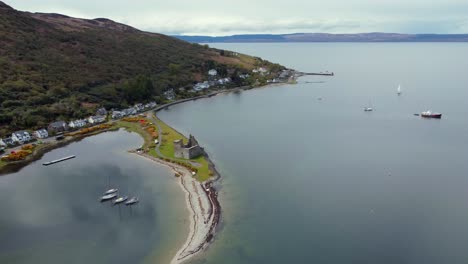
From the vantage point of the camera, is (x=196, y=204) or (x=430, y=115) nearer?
(x=196, y=204)

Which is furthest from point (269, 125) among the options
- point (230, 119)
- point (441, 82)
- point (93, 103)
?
point (441, 82)

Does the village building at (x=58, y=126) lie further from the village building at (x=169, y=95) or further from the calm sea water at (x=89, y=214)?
the village building at (x=169, y=95)

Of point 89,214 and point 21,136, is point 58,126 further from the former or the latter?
point 89,214

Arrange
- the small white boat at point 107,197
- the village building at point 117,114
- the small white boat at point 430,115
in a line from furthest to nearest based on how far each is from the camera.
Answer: the small white boat at point 430,115
the village building at point 117,114
the small white boat at point 107,197

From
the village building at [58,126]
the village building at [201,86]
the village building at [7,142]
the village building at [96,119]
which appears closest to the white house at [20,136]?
the village building at [7,142]

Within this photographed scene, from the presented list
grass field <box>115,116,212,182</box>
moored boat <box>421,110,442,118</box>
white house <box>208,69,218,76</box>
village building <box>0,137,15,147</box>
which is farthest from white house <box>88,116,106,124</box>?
moored boat <box>421,110,442,118</box>

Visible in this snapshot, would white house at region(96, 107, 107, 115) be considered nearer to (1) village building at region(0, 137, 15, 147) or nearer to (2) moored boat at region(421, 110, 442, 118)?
(1) village building at region(0, 137, 15, 147)

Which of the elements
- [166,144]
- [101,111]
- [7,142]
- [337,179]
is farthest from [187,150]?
[101,111]

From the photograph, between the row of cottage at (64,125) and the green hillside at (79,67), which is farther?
the green hillside at (79,67)
